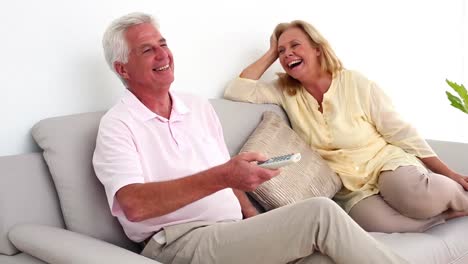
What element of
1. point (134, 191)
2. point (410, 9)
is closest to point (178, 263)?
point (134, 191)

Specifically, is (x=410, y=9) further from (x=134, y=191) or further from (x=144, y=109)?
(x=134, y=191)

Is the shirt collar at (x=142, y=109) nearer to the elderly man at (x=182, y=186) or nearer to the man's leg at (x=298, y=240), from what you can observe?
the elderly man at (x=182, y=186)

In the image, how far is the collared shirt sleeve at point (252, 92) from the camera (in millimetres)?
2428

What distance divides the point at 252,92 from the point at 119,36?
0.71 metres

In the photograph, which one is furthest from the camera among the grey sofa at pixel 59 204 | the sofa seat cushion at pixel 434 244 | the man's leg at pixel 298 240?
the sofa seat cushion at pixel 434 244

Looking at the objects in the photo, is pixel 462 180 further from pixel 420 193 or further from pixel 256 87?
pixel 256 87

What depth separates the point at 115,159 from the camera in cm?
166

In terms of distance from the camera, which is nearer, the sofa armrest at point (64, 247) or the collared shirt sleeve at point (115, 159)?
the sofa armrest at point (64, 247)

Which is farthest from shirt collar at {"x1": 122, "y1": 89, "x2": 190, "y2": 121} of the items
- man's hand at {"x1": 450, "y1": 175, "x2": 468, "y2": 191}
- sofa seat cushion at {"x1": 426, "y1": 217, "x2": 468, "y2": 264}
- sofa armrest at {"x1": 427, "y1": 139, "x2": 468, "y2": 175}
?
sofa armrest at {"x1": 427, "y1": 139, "x2": 468, "y2": 175}

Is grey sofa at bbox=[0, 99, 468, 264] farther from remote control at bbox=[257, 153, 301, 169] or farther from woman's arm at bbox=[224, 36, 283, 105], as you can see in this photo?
woman's arm at bbox=[224, 36, 283, 105]

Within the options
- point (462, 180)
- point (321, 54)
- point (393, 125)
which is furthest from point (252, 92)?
point (462, 180)

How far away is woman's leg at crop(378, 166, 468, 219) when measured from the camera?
7.02 feet

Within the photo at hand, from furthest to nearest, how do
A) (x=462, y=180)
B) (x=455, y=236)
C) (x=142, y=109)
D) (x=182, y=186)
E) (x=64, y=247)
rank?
(x=462, y=180), (x=455, y=236), (x=142, y=109), (x=182, y=186), (x=64, y=247)

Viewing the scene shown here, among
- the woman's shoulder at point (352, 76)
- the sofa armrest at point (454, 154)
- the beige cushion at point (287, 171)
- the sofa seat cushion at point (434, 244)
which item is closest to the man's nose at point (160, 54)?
the beige cushion at point (287, 171)
